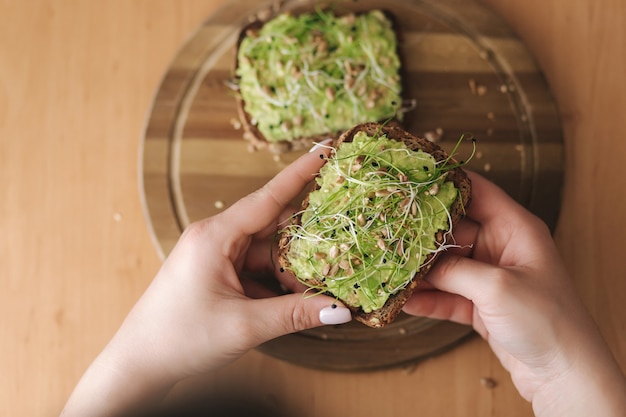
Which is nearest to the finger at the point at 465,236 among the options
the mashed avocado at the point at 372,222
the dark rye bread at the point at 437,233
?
the dark rye bread at the point at 437,233

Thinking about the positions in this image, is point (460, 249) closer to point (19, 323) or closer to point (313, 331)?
point (313, 331)

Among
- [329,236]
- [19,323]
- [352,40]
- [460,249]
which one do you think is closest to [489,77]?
[352,40]

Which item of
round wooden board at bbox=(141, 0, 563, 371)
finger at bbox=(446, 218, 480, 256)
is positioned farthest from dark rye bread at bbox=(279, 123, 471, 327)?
round wooden board at bbox=(141, 0, 563, 371)

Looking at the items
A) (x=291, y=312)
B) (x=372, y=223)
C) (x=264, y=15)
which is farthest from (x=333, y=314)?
(x=264, y=15)

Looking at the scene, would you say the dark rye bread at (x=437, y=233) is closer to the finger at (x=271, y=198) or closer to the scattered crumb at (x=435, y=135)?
the finger at (x=271, y=198)

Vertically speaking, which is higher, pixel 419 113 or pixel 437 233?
pixel 419 113

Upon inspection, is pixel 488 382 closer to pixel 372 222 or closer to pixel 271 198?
pixel 372 222

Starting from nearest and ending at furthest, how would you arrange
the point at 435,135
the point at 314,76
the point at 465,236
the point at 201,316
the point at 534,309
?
the point at 534,309 < the point at 201,316 < the point at 465,236 < the point at 314,76 < the point at 435,135
